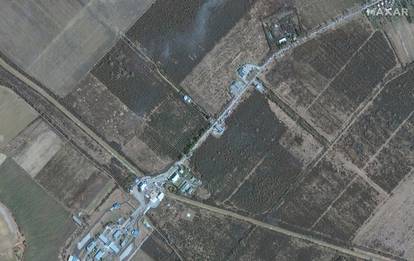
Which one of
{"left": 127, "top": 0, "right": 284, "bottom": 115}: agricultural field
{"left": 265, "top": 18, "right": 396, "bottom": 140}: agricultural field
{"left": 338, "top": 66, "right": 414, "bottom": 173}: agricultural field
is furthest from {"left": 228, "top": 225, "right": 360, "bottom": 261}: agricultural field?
{"left": 127, "top": 0, "right": 284, "bottom": 115}: agricultural field

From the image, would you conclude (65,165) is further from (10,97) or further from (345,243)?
(345,243)

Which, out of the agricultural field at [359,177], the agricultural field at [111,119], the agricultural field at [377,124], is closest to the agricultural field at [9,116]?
the agricultural field at [111,119]

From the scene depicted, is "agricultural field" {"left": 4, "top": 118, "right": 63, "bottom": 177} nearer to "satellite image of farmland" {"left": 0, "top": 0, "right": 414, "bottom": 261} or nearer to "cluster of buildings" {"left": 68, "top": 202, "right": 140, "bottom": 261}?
"satellite image of farmland" {"left": 0, "top": 0, "right": 414, "bottom": 261}

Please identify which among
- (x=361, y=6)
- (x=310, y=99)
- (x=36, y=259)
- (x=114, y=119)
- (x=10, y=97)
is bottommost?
(x=36, y=259)

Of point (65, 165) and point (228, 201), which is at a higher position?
point (228, 201)

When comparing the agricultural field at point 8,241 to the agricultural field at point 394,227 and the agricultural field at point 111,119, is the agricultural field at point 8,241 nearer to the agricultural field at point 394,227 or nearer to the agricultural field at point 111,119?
the agricultural field at point 111,119

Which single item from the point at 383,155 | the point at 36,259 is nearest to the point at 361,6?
the point at 383,155
